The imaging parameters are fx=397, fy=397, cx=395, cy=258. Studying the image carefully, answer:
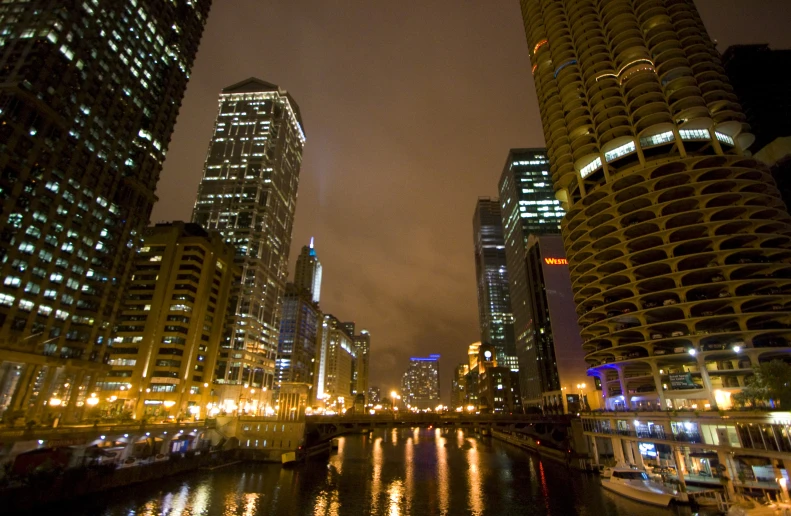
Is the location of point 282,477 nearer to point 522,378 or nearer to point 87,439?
point 87,439

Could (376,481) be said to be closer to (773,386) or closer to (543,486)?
(543,486)

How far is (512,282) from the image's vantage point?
194 meters

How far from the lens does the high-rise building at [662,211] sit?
207 feet

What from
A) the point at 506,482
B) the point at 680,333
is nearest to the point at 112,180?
the point at 506,482

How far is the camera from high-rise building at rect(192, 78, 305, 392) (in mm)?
142625

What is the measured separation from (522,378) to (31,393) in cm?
16647

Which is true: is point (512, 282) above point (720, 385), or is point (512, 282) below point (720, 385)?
above

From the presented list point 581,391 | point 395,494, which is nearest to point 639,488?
point 395,494

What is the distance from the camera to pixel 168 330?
110m

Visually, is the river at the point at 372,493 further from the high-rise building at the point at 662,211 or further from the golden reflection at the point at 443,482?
the high-rise building at the point at 662,211

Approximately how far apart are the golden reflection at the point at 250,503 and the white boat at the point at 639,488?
43263 millimetres

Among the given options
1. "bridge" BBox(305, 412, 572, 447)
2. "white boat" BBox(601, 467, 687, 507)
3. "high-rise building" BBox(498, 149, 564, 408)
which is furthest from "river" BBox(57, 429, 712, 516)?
"high-rise building" BBox(498, 149, 564, 408)

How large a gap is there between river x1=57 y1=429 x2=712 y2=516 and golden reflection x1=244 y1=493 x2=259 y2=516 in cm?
11

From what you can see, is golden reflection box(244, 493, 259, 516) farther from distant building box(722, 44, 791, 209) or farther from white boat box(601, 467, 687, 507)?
distant building box(722, 44, 791, 209)
